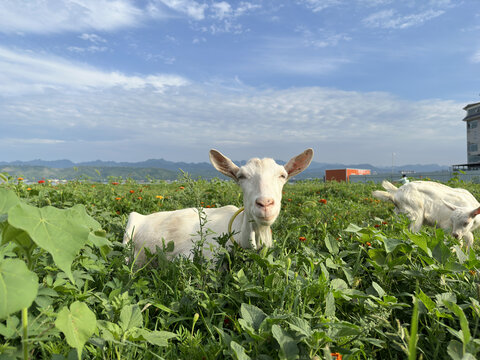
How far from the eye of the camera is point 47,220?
1282 mm

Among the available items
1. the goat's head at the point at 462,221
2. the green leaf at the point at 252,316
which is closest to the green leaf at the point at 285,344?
the green leaf at the point at 252,316

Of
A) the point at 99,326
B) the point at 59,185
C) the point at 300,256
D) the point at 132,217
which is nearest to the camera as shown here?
the point at 99,326

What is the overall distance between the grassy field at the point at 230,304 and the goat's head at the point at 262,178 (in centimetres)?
43

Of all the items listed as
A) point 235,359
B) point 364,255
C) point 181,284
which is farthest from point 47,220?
point 364,255

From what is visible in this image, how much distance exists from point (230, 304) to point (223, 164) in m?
1.86

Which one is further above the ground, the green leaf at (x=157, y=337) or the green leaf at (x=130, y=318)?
the green leaf at (x=130, y=318)

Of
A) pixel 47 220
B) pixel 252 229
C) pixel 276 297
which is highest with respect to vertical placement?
pixel 47 220

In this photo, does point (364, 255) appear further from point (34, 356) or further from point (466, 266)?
point (34, 356)

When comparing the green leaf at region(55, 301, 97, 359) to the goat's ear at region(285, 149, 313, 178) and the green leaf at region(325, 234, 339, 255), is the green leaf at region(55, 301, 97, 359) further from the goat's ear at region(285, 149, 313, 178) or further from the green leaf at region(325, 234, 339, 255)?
the goat's ear at region(285, 149, 313, 178)

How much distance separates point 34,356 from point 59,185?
8.14 meters

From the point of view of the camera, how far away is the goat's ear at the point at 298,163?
153 inches

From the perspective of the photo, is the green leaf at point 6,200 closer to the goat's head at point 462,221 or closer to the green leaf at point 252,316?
the green leaf at point 252,316

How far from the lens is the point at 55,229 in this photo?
1.26 meters

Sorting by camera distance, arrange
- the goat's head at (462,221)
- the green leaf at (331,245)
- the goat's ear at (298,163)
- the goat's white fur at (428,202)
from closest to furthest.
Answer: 1. the green leaf at (331,245)
2. the goat's ear at (298,163)
3. the goat's head at (462,221)
4. the goat's white fur at (428,202)
